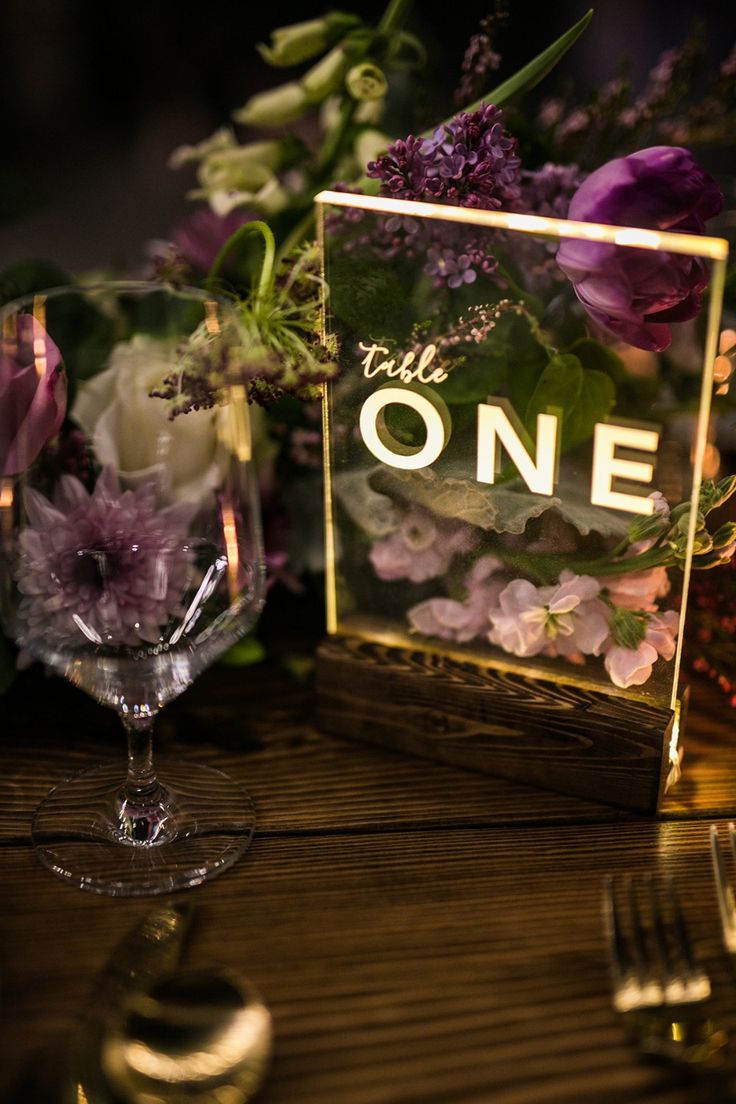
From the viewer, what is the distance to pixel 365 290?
62 cm

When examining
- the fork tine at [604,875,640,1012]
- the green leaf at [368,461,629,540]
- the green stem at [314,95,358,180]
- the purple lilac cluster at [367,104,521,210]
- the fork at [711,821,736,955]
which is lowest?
the fork tine at [604,875,640,1012]

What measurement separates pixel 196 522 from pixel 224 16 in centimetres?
67

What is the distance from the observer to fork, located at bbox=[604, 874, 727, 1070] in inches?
18.2

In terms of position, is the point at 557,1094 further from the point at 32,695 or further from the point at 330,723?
the point at 32,695

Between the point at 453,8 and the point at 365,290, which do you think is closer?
the point at 365,290

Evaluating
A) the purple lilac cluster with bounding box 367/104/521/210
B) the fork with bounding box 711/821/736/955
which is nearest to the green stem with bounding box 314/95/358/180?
the purple lilac cluster with bounding box 367/104/521/210

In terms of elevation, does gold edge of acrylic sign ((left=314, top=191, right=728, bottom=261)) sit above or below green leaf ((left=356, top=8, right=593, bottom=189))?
below

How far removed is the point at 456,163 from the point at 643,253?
12 cm

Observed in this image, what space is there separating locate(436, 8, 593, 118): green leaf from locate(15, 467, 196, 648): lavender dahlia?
0.96 feet

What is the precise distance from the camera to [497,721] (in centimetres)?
65

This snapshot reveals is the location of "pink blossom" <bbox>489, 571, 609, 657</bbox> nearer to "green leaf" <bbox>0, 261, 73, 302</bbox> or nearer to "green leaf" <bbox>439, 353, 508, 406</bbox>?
"green leaf" <bbox>439, 353, 508, 406</bbox>

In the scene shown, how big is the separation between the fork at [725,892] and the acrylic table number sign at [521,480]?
49 mm

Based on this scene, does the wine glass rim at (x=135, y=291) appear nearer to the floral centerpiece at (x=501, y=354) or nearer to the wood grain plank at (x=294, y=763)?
the floral centerpiece at (x=501, y=354)

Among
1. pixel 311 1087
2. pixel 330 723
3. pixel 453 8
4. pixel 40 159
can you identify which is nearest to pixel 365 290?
pixel 330 723
